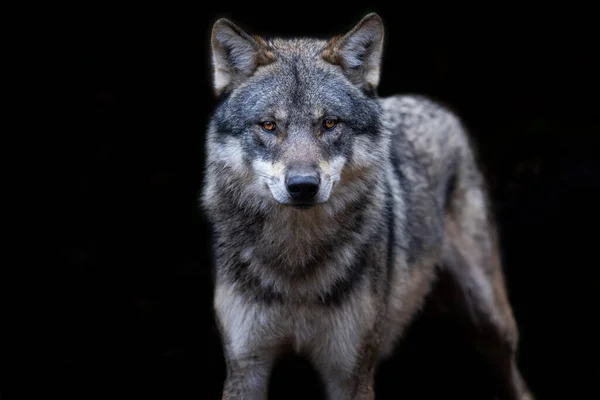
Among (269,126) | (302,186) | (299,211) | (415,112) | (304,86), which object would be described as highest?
(304,86)

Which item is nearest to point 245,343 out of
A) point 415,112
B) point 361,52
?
point 361,52

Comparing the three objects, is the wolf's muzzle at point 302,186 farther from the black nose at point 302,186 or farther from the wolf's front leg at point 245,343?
the wolf's front leg at point 245,343

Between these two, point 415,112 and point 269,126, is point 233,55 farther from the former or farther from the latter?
point 415,112

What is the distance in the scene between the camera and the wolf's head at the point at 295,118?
421cm

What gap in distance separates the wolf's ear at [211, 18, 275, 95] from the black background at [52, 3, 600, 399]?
271 cm

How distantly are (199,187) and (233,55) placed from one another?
3.02 metres

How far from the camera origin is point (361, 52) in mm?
4699

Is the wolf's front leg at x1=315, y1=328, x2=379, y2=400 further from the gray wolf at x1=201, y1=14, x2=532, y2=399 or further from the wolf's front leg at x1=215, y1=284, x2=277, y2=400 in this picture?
the wolf's front leg at x1=215, y1=284, x2=277, y2=400

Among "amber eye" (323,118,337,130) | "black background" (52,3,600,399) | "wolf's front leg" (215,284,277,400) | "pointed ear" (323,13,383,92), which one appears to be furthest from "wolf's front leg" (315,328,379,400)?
"black background" (52,3,600,399)

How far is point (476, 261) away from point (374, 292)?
152 centimetres

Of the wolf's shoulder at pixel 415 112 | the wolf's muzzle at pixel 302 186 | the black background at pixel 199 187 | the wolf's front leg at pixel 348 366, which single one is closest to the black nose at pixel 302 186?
the wolf's muzzle at pixel 302 186

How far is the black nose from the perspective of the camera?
405cm

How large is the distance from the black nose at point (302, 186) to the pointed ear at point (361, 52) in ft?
2.70

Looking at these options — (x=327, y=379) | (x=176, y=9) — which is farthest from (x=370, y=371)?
(x=176, y=9)
